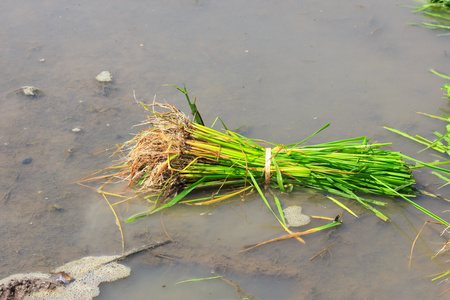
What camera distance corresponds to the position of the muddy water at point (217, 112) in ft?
8.39

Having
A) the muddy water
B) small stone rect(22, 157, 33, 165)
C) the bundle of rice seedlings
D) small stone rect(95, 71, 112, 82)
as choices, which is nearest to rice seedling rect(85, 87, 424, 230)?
the bundle of rice seedlings

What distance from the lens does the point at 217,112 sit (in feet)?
11.8

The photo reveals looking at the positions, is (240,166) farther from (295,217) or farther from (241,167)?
(295,217)

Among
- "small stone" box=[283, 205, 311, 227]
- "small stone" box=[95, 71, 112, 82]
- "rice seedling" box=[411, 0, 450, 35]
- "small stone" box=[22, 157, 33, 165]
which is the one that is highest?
"rice seedling" box=[411, 0, 450, 35]

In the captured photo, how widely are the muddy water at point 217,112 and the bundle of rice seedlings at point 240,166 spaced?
0.50 feet

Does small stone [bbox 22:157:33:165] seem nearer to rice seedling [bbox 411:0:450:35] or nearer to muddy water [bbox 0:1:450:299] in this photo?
muddy water [bbox 0:1:450:299]

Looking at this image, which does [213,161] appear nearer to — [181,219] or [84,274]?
[181,219]

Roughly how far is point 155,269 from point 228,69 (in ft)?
7.22

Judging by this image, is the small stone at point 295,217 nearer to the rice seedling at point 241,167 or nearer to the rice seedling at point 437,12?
the rice seedling at point 241,167

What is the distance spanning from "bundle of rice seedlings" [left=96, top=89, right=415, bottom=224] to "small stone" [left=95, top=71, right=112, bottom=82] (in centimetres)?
124

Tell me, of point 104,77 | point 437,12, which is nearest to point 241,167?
point 104,77

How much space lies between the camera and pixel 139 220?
112 inches

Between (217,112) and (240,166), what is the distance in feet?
2.82

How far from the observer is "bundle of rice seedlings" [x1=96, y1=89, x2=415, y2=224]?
2.83 m
